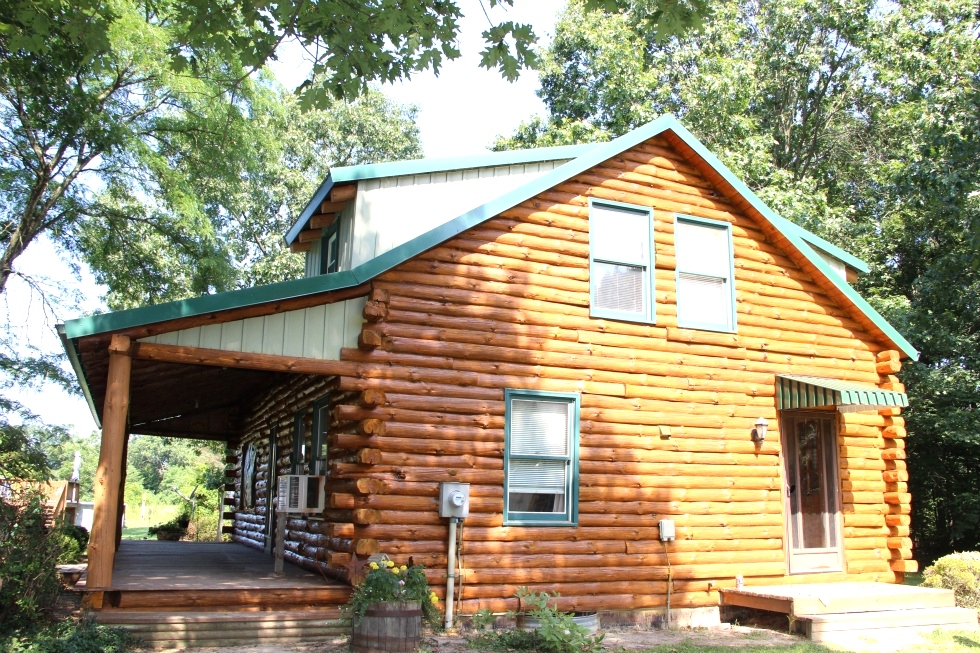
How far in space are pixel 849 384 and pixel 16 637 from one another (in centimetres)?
1042

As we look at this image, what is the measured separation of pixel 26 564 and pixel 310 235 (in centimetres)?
746

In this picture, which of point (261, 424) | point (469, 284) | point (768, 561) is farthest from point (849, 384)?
point (261, 424)

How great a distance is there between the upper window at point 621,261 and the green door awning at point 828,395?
88.3 inches

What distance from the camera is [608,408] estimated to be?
10.6 m

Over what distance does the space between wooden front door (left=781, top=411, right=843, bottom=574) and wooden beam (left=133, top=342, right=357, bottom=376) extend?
21.4ft

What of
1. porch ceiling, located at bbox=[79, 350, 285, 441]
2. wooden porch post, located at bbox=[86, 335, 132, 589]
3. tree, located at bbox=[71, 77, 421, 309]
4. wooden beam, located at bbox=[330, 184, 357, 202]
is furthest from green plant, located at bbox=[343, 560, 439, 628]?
tree, located at bbox=[71, 77, 421, 309]

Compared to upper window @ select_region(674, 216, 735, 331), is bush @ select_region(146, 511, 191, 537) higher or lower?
lower

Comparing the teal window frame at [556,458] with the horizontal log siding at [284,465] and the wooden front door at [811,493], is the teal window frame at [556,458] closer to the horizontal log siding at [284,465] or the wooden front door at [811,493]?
the horizontal log siding at [284,465]

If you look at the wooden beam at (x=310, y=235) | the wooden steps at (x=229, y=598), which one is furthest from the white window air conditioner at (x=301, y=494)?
the wooden beam at (x=310, y=235)

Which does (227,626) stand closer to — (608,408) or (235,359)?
(235,359)

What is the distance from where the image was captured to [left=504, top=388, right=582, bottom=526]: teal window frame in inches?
389

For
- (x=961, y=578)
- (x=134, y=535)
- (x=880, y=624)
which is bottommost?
(x=134, y=535)

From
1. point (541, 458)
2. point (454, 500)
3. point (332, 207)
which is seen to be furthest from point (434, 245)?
point (332, 207)

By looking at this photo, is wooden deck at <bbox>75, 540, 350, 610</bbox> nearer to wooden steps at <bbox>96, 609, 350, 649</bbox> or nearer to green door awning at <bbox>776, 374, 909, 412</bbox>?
wooden steps at <bbox>96, 609, 350, 649</bbox>
